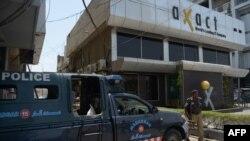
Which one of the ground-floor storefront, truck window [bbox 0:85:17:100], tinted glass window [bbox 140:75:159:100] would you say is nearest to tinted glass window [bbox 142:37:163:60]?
the ground-floor storefront

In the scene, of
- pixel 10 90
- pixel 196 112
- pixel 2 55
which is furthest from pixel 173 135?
pixel 2 55

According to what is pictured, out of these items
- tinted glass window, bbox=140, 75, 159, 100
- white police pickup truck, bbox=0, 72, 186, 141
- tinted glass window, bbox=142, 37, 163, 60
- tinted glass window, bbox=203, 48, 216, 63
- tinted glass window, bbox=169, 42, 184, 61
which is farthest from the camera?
tinted glass window, bbox=203, 48, 216, 63

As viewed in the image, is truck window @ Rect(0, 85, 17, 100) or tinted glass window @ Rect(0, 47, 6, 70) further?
tinted glass window @ Rect(0, 47, 6, 70)

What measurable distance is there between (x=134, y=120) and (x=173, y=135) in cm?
151

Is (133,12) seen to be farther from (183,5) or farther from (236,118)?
(236,118)

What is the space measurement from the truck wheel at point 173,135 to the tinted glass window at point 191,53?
16137mm

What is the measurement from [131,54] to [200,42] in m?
7.47

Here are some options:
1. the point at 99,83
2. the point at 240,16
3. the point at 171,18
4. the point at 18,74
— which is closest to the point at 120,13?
the point at 171,18

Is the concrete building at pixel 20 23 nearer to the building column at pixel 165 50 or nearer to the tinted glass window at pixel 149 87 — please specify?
the tinted glass window at pixel 149 87

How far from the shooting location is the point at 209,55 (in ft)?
86.1

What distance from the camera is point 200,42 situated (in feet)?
80.3

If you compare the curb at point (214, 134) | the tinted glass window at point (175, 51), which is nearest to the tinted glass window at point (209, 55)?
the tinted glass window at point (175, 51)

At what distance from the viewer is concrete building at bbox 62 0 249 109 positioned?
18.9m

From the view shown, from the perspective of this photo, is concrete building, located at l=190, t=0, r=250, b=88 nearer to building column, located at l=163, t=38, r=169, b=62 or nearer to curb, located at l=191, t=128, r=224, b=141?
building column, located at l=163, t=38, r=169, b=62
